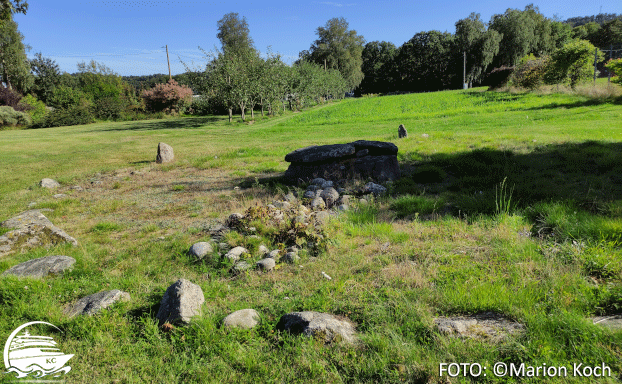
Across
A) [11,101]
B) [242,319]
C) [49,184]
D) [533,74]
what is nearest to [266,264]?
[242,319]

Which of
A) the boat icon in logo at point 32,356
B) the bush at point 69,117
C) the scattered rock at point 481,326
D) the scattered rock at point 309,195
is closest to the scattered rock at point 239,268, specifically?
the boat icon in logo at point 32,356

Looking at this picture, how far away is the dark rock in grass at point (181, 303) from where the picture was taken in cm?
305

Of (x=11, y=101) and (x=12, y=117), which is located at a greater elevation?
(x=11, y=101)

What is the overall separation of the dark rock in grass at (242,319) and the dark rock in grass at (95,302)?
4.14 feet

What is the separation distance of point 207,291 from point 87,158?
1454 centimetres

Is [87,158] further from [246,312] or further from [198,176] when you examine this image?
[246,312]

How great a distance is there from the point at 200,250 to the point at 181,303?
1512 millimetres

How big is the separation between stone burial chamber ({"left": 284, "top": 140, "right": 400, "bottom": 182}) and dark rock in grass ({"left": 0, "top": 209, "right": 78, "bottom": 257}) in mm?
4762

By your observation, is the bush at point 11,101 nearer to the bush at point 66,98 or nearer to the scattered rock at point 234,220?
the bush at point 66,98

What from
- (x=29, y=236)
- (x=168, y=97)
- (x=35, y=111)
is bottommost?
(x=29, y=236)

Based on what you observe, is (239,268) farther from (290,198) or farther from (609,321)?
(609,321)

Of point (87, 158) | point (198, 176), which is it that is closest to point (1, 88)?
point (87, 158)

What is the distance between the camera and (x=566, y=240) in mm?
3881

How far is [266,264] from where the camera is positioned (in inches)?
164
